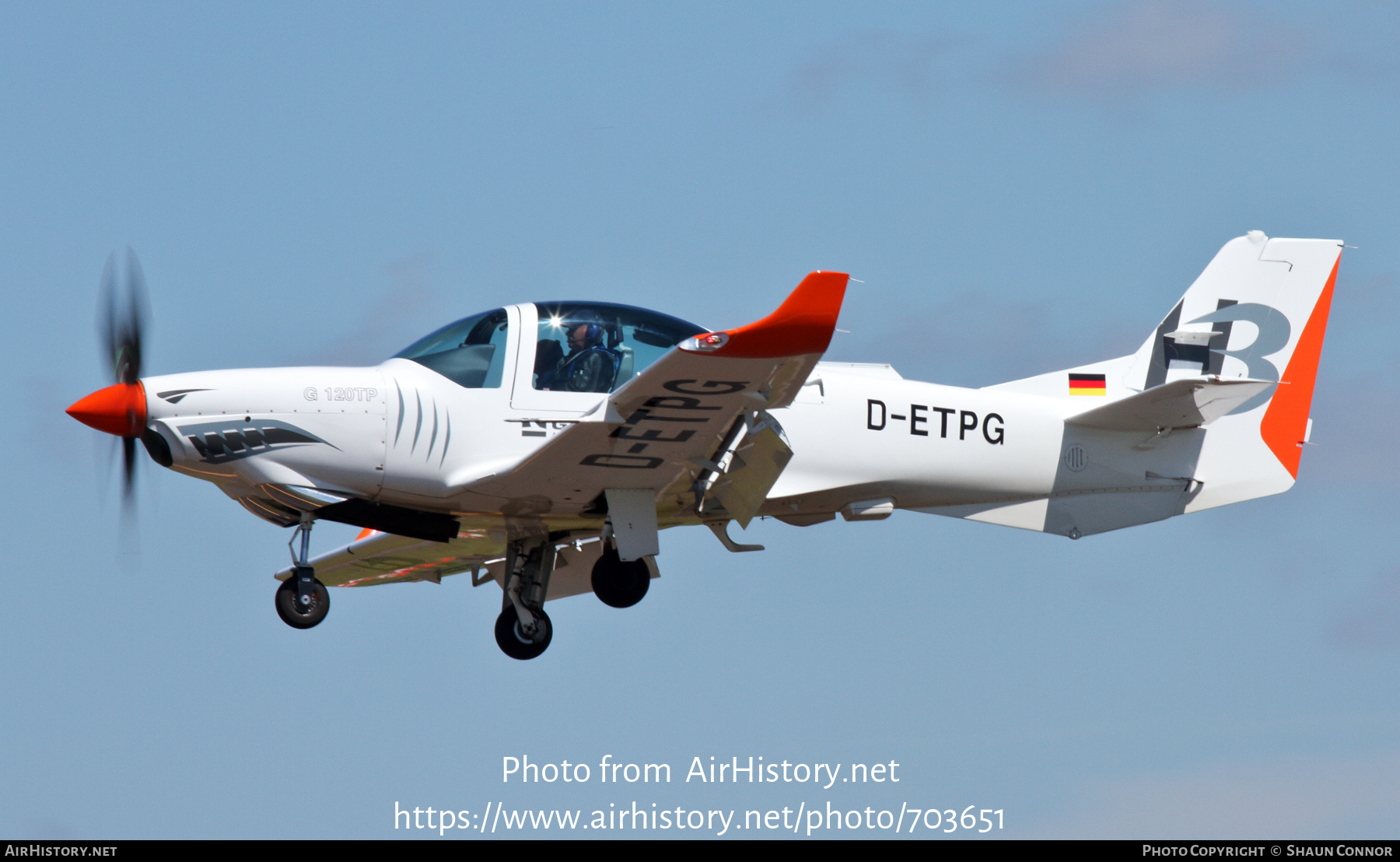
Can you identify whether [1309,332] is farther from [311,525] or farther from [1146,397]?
[311,525]

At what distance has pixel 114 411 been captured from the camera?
15180 mm

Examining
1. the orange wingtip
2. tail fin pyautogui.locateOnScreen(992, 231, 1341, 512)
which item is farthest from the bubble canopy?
tail fin pyautogui.locateOnScreen(992, 231, 1341, 512)

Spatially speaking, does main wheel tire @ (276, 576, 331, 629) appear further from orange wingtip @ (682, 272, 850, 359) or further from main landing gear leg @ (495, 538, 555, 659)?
orange wingtip @ (682, 272, 850, 359)

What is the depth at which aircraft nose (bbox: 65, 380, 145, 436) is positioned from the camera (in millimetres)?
15156

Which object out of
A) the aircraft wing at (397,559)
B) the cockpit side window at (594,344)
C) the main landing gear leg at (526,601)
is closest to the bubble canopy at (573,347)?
the cockpit side window at (594,344)

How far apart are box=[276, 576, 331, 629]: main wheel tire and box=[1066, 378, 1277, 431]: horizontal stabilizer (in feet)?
25.6

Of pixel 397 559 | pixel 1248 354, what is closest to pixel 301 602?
pixel 397 559

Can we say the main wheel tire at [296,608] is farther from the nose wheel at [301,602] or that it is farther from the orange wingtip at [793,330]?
the orange wingtip at [793,330]

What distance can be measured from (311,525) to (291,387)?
1.30m

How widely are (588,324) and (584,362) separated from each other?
0.34 metres

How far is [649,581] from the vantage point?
1794 centimetres

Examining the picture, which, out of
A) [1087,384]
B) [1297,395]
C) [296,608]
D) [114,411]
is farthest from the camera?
[1297,395]

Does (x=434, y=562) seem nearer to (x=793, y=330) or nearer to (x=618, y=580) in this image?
(x=618, y=580)

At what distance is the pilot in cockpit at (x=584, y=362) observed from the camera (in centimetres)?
1595
